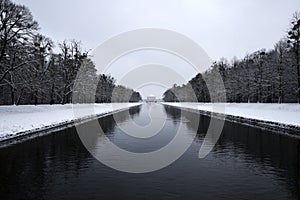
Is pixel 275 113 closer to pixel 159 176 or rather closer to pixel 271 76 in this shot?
pixel 271 76

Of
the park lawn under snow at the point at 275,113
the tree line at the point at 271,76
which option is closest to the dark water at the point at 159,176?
the park lawn under snow at the point at 275,113

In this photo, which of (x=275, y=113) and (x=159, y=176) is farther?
(x=275, y=113)

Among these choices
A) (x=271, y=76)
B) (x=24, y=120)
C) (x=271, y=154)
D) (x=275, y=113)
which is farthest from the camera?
(x=271, y=76)

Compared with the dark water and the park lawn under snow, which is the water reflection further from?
the park lawn under snow

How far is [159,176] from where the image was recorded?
1064 cm

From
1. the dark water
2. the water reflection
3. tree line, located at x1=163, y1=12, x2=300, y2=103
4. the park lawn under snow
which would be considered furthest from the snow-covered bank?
tree line, located at x1=163, y1=12, x2=300, y2=103

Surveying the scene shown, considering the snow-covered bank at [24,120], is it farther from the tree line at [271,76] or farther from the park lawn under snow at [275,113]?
the tree line at [271,76]

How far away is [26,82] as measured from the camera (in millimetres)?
38094

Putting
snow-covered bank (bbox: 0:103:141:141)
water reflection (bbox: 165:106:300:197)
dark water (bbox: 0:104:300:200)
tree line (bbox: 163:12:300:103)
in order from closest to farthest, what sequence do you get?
dark water (bbox: 0:104:300:200) < water reflection (bbox: 165:106:300:197) < snow-covered bank (bbox: 0:103:141:141) < tree line (bbox: 163:12:300:103)

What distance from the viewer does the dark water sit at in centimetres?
845

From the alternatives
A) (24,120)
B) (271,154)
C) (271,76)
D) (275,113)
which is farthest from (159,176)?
(271,76)

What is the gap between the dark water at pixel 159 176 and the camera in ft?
27.7

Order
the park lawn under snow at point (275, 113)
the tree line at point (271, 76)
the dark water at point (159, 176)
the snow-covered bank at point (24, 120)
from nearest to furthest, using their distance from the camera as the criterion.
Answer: the dark water at point (159, 176) < the snow-covered bank at point (24, 120) < the park lawn under snow at point (275, 113) < the tree line at point (271, 76)

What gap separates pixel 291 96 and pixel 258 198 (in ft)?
210
